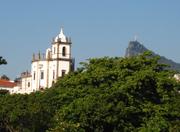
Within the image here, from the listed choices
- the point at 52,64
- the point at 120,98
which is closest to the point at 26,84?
the point at 52,64

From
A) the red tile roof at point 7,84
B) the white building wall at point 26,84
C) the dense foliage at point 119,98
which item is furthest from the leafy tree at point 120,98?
the red tile roof at point 7,84

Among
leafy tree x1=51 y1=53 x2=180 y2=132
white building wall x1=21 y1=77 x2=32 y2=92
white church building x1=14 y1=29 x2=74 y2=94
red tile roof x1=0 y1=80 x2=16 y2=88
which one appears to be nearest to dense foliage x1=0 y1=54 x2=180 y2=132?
leafy tree x1=51 y1=53 x2=180 y2=132

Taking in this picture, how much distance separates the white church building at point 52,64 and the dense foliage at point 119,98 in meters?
67.1

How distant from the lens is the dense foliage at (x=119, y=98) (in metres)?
54.2

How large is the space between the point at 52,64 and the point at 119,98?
252ft

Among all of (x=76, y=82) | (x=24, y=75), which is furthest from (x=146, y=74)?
(x=24, y=75)

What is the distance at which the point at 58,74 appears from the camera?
130875 millimetres

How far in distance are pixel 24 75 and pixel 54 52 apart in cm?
1385

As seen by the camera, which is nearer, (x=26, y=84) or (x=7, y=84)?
(x=26, y=84)

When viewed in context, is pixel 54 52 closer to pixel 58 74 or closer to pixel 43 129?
pixel 58 74

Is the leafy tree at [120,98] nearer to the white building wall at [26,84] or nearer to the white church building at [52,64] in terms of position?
the white church building at [52,64]

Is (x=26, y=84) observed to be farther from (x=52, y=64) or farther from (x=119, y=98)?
(x=119, y=98)

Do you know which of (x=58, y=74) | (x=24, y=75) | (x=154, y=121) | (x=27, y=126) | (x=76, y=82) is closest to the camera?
(x=154, y=121)

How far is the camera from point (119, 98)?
55.8 m
